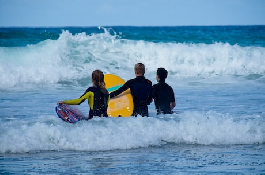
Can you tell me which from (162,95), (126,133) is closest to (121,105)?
(162,95)

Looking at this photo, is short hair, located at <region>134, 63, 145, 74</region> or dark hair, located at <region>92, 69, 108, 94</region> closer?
dark hair, located at <region>92, 69, 108, 94</region>

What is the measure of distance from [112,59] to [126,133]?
1138 cm

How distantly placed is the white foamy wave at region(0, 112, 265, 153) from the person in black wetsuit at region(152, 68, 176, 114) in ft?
0.54

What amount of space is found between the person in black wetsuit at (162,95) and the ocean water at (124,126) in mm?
159

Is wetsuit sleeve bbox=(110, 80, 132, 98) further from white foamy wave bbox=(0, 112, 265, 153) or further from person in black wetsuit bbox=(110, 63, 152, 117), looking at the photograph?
white foamy wave bbox=(0, 112, 265, 153)

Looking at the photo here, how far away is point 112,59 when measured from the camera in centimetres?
1830

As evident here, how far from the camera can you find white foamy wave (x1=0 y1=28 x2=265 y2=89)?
1556cm

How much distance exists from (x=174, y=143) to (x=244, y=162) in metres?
1.32

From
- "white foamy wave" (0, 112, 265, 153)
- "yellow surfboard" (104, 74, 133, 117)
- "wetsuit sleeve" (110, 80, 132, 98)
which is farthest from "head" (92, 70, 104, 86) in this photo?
"yellow surfboard" (104, 74, 133, 117)

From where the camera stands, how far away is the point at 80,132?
6902 millimetres

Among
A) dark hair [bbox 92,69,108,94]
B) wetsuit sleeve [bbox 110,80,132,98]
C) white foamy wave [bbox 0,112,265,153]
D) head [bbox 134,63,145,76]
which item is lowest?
white foamy wave [bbox 0,112,265,153]

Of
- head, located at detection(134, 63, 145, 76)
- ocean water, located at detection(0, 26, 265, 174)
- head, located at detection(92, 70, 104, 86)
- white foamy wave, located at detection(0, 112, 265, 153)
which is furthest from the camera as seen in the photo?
head, located at detection(134, 63, 145, 76)

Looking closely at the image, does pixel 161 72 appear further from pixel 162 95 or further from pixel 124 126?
pixel 124 126

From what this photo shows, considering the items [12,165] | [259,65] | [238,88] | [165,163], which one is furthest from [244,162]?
[259,65]
